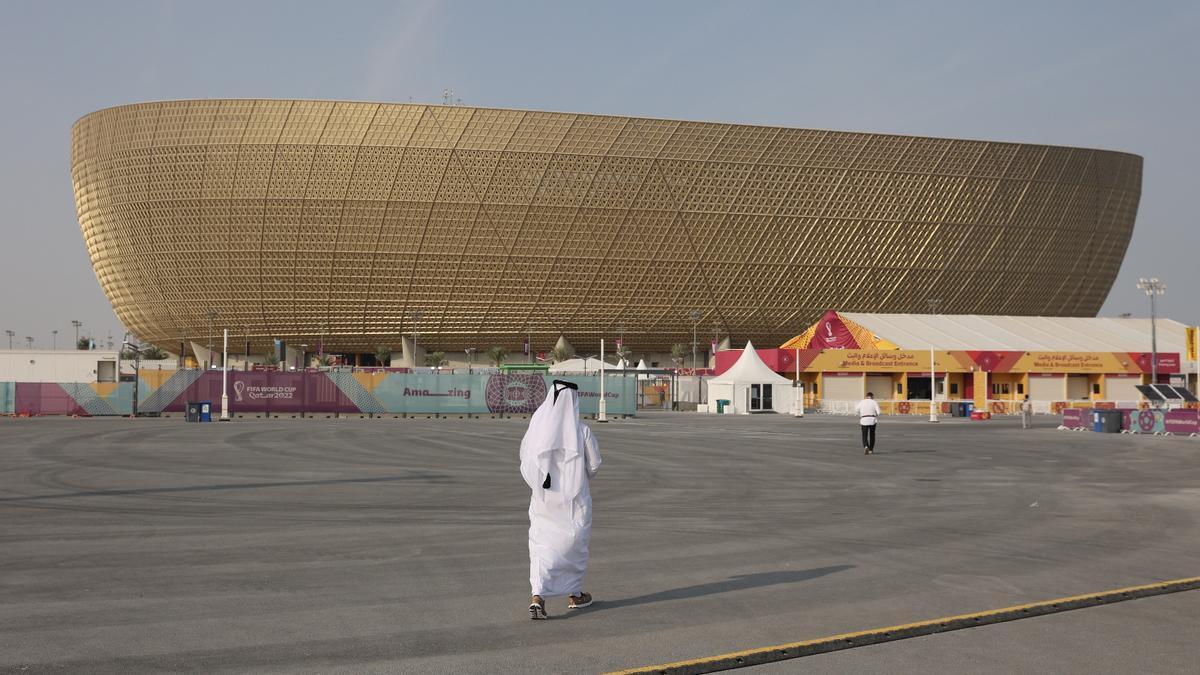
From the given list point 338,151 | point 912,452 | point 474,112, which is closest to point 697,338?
point 474,112

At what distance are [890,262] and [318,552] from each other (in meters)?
104

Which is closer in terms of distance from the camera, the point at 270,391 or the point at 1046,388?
the point at 270,391

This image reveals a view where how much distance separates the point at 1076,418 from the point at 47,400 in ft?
138

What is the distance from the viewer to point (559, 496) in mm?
8586

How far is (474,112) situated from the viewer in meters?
99.0

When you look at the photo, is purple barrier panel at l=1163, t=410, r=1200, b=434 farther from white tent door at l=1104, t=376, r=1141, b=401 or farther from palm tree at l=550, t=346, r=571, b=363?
palm tree at l=550, t=346, r=571, b=363

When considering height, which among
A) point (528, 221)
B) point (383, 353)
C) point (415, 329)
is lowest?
point (383, 353)

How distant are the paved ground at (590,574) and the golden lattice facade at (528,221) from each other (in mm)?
78921

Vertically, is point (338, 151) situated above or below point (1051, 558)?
above

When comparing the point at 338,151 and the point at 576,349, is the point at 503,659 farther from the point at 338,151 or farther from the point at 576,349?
the point at 576,349

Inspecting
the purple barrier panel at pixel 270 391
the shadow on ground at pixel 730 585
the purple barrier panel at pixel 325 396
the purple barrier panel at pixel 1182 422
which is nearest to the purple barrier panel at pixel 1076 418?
the purple barrier panel at pixel 1182 422

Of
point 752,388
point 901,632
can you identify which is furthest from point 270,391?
point 901,632

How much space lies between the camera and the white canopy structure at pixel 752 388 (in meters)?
62.3

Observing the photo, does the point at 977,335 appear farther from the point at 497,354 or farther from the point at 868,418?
the point at 497,354
